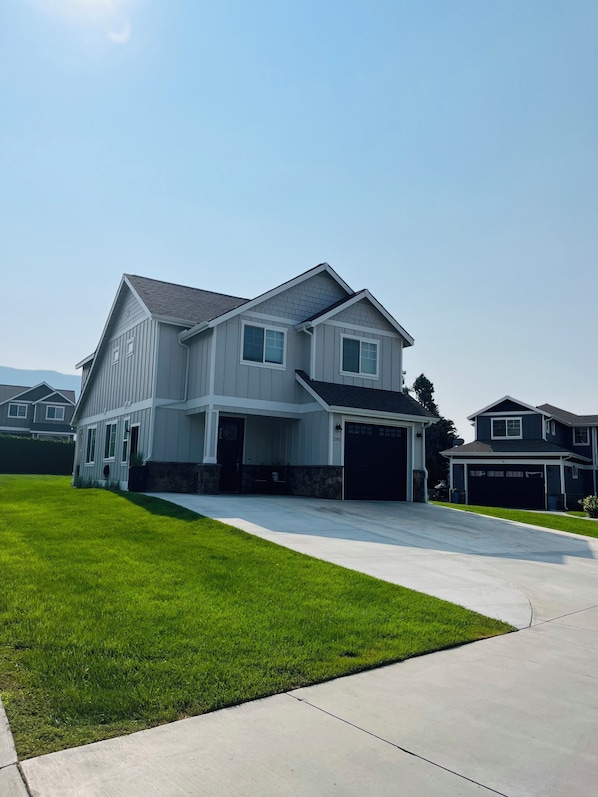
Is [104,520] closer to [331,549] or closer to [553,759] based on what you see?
[331,549]

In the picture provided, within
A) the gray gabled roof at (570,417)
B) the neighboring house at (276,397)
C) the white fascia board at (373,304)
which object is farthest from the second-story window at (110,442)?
the gray gabled roof at (570,417)

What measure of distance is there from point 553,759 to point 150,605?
3.90m

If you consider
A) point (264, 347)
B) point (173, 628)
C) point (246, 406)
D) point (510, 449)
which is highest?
point (264, 347)

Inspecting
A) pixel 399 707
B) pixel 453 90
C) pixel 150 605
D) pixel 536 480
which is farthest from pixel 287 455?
pixel 536 480

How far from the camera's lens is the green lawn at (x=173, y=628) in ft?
12.9

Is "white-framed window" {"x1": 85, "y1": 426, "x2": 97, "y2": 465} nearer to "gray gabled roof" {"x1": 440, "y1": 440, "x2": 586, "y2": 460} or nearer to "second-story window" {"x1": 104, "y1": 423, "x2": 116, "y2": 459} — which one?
"second-story window" {"x1": 104, "y1": 423, "x2": 116, "y2": 459}

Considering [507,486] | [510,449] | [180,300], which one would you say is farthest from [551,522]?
[507,486]

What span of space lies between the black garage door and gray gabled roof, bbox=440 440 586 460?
17.8 meters

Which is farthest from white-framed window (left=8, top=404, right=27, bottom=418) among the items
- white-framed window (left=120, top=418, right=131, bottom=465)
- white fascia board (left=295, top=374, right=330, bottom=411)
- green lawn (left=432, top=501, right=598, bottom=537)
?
green lawn (left=432, top=501, right=598, bottom=537)

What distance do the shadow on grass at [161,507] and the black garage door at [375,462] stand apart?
252 inches

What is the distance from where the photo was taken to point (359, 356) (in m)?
20.5

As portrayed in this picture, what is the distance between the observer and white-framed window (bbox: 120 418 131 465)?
20.8 m

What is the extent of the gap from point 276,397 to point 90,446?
10.7m

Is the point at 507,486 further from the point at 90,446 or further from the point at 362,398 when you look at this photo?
the point at 90,446
